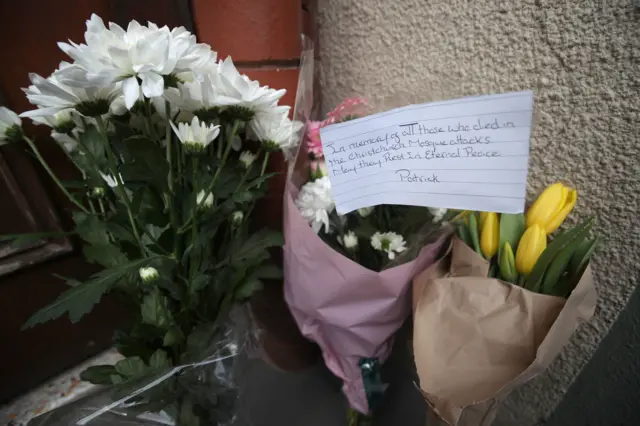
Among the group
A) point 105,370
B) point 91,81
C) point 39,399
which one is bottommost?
point 39,399

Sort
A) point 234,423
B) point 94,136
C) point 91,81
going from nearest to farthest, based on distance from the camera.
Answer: point 91,81
point 94,136
point 234,423

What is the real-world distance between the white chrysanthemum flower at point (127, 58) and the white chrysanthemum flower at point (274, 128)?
0.13 metres

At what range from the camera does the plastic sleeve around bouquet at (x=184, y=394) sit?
449 mm

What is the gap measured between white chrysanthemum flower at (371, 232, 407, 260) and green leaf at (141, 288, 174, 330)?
0.28m

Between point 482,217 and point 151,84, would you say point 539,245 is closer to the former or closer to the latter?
point 482,217

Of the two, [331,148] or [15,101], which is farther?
[15,101]

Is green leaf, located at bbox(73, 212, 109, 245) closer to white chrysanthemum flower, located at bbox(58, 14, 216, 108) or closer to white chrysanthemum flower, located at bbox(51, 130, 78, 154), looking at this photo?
white chrysanthemum flower, located at bbox(51, 130, 78, 154)

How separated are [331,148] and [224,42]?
356mm

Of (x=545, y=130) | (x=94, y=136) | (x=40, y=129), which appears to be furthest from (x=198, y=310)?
(x=545, y=130)

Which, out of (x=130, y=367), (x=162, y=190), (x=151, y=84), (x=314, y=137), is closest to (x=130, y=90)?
(x=151, y=84)

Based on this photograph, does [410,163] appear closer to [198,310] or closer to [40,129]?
[198,310]

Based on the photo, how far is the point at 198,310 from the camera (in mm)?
523

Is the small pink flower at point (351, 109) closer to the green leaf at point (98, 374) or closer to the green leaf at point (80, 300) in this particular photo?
the green leaf at point (80, 300)

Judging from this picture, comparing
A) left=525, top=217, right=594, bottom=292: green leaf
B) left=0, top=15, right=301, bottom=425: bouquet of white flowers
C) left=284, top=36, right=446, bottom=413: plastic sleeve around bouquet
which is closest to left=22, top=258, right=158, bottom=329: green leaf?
left=0, top=15, right=301, bottom=425: bouquet of white flowers
